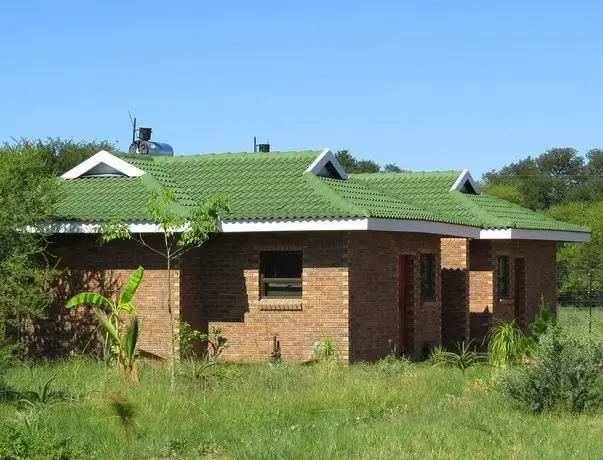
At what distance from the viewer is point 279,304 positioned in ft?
84.3

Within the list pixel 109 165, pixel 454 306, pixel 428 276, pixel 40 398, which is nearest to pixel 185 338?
pixel 109 165

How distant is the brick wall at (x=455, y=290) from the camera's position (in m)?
31.5

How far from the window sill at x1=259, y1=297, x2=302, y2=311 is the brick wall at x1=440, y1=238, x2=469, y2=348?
7.24 m

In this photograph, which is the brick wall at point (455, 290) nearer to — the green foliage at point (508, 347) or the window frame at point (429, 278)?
the window frame at point (429, 278)

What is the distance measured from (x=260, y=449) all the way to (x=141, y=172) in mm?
15614

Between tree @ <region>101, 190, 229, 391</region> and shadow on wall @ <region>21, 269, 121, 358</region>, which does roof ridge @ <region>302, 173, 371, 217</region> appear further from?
shadow on wall @ <region>21, 269, 121, 358</region>

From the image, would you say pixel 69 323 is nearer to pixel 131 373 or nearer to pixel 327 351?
pixel 327 351

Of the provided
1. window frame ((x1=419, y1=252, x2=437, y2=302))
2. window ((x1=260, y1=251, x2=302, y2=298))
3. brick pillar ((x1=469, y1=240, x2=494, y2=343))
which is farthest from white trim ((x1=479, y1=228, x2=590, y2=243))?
window ((x1=260, y1=251, x2=302, y2=298))

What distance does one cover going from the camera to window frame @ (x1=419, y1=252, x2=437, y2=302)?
29.6 m

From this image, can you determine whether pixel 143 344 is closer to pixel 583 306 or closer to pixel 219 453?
pixel 219 453

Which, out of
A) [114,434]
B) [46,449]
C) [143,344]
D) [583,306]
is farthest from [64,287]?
[583,306]

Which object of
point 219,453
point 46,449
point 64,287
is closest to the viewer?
point 46,449

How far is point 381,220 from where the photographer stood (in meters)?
24.5

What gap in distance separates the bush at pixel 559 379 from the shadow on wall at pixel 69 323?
1163 centimetres
